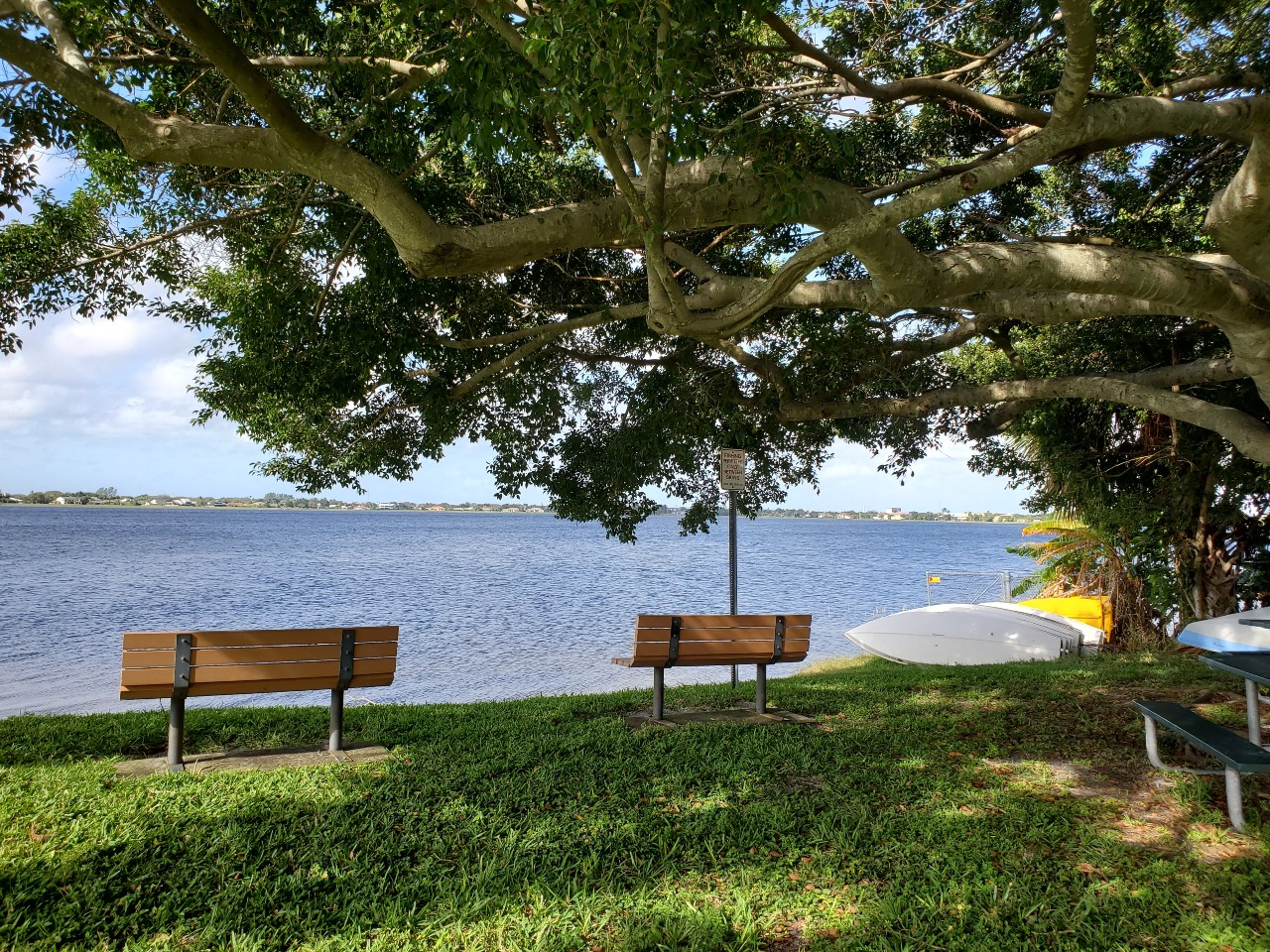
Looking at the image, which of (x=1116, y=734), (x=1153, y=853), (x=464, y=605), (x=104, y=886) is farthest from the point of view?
(x=464, y=605)

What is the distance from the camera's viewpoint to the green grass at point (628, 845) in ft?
10.3

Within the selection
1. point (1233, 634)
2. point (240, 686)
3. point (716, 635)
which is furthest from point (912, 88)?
point (240, 686)

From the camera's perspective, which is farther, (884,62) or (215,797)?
(884,62)

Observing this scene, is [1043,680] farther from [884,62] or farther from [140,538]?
[140,538]

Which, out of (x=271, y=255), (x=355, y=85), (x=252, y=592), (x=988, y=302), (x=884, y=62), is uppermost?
(x=884, y=62)

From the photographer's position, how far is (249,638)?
199 inches

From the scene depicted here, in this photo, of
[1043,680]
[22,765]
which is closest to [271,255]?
[22,765]

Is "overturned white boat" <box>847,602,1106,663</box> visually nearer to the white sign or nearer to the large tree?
the large tree

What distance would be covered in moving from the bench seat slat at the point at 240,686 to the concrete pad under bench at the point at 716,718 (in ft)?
6.87

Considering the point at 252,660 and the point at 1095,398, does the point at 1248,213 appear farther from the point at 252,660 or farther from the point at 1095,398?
the point at 252,660

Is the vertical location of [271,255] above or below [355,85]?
below

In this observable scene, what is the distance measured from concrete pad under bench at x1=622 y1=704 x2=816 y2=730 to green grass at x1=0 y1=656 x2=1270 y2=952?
397 mm

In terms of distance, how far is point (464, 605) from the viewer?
81.9ft

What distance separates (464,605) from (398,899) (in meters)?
22.2
